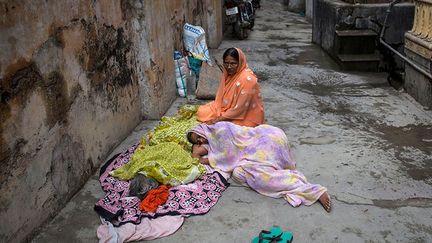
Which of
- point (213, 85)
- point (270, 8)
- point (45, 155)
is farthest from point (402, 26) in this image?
point (270, 8)

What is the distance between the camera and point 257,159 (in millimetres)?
3566

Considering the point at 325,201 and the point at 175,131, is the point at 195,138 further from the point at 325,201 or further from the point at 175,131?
the point at 325,201

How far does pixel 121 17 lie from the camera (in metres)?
4.40

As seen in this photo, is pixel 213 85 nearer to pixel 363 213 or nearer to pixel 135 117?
pixel 135 117

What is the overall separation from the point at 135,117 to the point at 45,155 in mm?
1883

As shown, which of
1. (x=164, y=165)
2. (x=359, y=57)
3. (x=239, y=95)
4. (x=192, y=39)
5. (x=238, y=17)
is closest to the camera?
(x=164, y=165)

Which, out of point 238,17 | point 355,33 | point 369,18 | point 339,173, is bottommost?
point 339,173

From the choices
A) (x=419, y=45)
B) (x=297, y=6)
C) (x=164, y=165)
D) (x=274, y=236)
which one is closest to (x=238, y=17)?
(x=419, y=45)

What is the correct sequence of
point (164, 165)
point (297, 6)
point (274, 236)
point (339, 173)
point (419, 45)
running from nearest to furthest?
point (274, 236) < point (164, 165) < point (339, 173) < point (419, 45) < point (297, 6)

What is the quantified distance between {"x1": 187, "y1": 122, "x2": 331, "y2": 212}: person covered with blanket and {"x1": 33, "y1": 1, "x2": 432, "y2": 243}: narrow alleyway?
0.09 metres

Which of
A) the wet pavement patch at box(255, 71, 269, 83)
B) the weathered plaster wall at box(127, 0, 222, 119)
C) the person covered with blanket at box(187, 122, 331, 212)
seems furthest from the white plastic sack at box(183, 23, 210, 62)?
the person covered with blanket at box(187, 122, 331, 212)

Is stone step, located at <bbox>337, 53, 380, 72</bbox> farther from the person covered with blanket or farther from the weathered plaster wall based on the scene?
the person covered with blanket

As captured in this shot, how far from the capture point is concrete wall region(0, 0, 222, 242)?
8.69 ft

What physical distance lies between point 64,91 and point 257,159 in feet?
5.44
